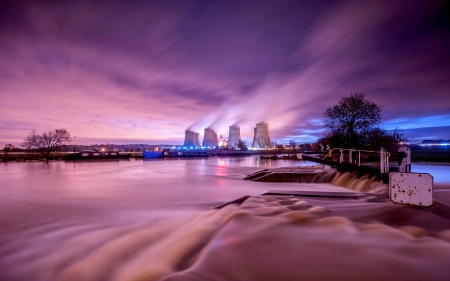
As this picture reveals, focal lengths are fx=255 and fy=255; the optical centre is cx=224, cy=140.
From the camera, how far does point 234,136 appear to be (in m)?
99.2

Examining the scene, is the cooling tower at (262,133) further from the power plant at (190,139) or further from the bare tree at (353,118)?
the bare tree at (353,118)

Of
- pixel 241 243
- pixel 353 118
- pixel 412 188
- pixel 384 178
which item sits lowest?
pixel 241 243

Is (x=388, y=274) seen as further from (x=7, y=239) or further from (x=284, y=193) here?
(x=7, y=239)

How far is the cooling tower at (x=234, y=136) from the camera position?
98.8 m

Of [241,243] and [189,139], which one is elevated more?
[189,139]

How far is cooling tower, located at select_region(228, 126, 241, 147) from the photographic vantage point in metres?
98.8

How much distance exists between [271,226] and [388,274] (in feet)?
6.29

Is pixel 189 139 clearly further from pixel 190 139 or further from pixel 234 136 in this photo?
pixel 234 136

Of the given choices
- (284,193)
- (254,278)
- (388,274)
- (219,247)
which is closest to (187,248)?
(219,247)

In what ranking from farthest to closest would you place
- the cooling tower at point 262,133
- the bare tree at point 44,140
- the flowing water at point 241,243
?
the cooling tower at point 262,133 < the bare tree at point 44,140 < the flowing water at point 241,243

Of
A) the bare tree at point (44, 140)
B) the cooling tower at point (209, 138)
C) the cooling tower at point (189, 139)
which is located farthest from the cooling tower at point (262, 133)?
the bare tree at point (44, 140)

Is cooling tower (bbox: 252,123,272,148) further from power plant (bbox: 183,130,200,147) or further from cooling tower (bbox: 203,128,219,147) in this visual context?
power plant (bbox: 183,130,200,147)

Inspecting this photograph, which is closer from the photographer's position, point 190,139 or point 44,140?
point 44,140

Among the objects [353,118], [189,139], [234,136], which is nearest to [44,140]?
[353,118]
